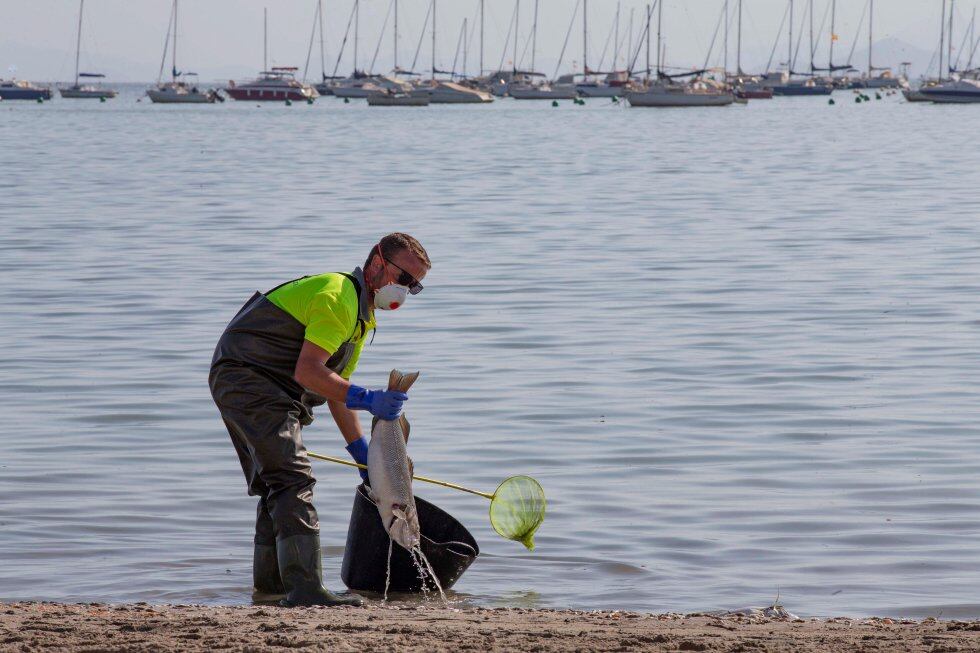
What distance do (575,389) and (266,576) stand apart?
539 centimetres

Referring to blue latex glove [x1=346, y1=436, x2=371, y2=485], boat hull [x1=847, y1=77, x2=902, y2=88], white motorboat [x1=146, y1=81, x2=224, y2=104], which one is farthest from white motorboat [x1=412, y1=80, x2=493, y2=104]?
blue latex glove [x1=346, y1=436, x2=371, y2=485]

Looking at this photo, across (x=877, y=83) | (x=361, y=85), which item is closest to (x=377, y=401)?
(x=361, y=85)

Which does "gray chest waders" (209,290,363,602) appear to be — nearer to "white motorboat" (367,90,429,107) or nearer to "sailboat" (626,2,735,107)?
"sailboat" (626,2,735,107)

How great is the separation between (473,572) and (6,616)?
2490mm

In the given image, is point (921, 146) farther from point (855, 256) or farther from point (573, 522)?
point (573, 522)

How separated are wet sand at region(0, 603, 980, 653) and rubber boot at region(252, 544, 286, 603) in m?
0.59

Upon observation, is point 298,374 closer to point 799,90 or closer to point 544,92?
point 544,92

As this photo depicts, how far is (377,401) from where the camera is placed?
6.32 m

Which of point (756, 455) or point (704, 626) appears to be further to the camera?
point (756, 455)

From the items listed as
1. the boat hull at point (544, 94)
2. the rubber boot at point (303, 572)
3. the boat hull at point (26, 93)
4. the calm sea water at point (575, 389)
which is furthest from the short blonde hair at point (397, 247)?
the boat hull at point (26, 93)

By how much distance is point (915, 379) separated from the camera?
1263 centimetres

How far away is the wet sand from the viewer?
18.1 ft

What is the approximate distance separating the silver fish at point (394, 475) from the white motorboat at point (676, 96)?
96.1 metres

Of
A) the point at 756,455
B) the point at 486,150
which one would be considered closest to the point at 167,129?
the point at 486,150
